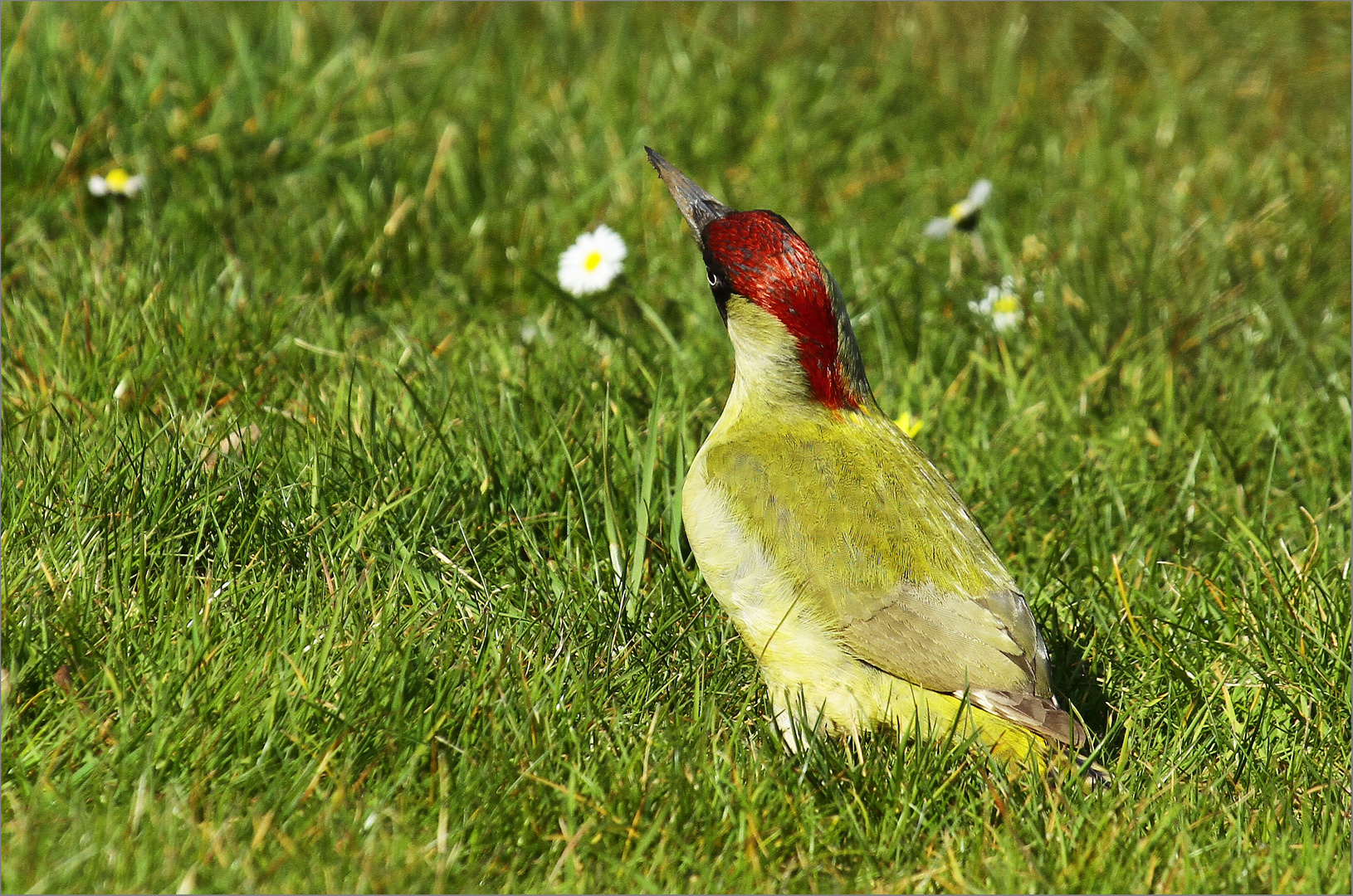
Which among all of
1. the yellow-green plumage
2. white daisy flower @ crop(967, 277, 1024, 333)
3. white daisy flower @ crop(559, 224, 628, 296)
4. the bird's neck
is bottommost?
white daisy flower @ crop(559, 224, 628, 296)

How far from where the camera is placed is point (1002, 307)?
4.65 m

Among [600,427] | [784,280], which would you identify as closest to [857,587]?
[784,280]

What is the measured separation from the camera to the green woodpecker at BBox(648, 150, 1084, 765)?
2.87 m

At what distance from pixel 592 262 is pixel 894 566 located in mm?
1910

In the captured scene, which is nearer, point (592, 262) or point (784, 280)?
point (784, 280)

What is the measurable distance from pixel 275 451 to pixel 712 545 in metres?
1.15

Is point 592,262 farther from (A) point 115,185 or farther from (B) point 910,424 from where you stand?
(A) point 115,185

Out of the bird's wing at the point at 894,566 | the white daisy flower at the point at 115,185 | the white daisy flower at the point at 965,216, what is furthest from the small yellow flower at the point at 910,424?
the white daisy flower at the point at 115,185

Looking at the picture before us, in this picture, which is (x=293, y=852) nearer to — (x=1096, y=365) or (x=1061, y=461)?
(x=1061, y=461)

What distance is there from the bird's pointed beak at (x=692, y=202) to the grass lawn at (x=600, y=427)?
501mm

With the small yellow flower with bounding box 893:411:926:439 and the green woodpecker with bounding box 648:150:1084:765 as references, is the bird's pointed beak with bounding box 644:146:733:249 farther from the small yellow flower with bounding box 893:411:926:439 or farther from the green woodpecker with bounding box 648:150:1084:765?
the small yellow flower with bounding box 893:411:926:439

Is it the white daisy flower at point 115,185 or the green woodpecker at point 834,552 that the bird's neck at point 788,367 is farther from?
the white daisy flower at point 115,185

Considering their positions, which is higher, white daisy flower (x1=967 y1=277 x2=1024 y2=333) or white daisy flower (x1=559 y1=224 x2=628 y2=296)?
white daisy flower (x1=967 y1=277 x2=1024 y2=333)

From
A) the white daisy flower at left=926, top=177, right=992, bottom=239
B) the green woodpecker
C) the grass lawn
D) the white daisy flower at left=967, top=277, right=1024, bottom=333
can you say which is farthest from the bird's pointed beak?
the white daisy flower at left=926, top=177, right=992, bottom=239
